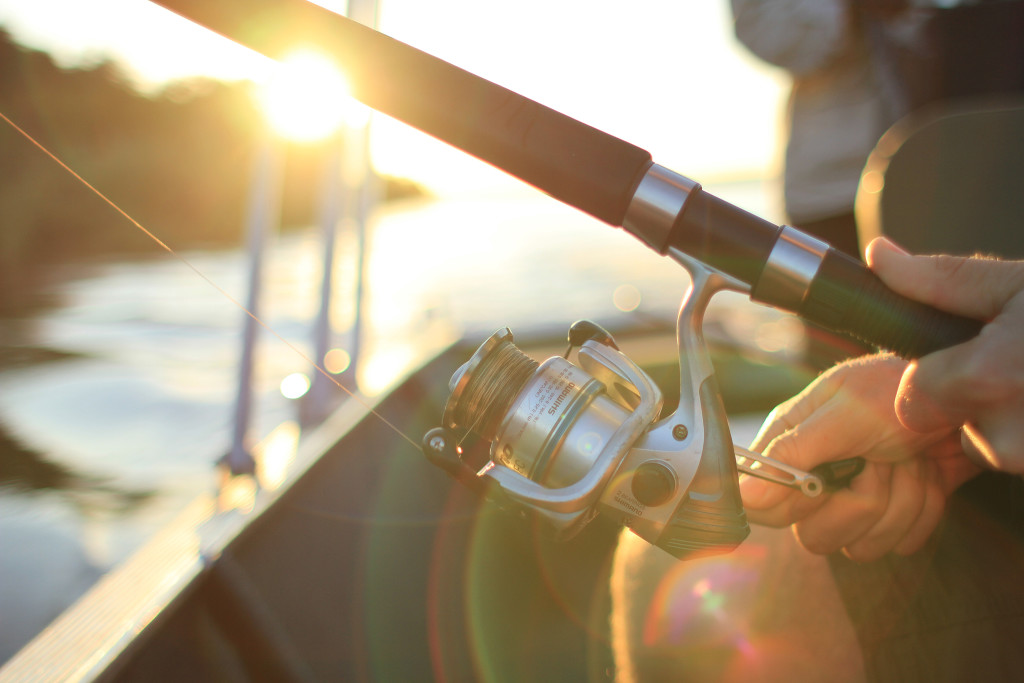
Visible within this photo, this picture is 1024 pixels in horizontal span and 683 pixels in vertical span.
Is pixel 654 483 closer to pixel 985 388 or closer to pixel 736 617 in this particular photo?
pixel 985 388

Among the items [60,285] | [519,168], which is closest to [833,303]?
[519,168]

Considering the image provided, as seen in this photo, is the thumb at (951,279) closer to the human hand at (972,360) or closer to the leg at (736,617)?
the human hand at (972,360)

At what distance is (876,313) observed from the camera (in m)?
0.69

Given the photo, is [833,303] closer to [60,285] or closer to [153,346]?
[60,285]

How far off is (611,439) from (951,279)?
378 millimetres

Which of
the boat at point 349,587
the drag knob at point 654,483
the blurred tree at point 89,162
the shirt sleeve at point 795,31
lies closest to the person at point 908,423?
the drag knob at point 654,483

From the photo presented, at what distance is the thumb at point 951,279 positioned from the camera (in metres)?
0.64

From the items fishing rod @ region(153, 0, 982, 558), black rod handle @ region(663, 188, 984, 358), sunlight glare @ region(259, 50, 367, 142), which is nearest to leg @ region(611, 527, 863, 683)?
fishing rod @ region(153, 0, 982, 558)

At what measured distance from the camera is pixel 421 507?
156 cm

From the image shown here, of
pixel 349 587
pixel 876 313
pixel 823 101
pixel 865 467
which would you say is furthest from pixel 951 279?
pixel 823 101

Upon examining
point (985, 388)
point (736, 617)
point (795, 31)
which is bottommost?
point (736, 617)

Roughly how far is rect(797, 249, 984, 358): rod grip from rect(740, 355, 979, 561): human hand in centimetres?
17

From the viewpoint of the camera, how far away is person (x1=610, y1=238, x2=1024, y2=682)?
26.4 inches

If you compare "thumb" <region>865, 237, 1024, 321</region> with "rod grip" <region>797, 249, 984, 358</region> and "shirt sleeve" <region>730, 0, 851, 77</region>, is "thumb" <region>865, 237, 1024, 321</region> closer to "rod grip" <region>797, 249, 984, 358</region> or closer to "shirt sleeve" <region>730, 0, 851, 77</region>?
"rod grip" <region>797, 249, 984, 358</region>
